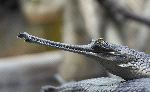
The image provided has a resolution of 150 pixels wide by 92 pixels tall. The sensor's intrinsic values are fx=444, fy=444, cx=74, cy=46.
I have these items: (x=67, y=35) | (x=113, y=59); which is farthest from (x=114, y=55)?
(x=67, y=35)

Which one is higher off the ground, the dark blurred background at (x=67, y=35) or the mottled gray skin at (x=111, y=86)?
the dark blurred background at (x=67, y=35)

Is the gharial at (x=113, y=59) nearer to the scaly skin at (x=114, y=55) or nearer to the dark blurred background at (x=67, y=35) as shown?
the scaly skin at (x=114, y=55)

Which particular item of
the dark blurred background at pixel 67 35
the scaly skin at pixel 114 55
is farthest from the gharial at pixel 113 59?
the dark blurred background at pixel 67 35

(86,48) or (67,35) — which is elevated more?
(67,35)

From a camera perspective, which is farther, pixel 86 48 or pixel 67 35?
pixel 67 35

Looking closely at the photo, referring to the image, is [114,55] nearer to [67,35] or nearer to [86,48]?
[86,48]

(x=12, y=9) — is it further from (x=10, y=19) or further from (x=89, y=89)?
(x=89, y=89)

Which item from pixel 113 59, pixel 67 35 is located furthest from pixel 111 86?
pixel 67 35

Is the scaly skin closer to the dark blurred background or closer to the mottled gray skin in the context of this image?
the mottled gray skin

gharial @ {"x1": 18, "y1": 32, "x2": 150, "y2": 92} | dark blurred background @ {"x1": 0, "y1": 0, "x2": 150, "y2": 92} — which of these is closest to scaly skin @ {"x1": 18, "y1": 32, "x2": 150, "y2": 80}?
gharial @ {"x1": 18, "y1": 32, "x2": 150, "y2": 92}
